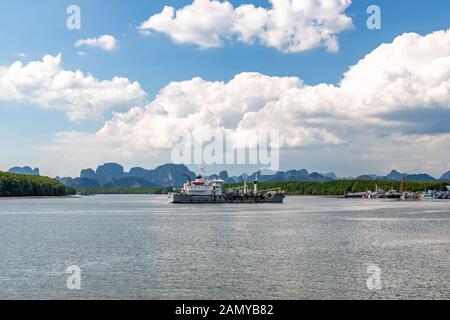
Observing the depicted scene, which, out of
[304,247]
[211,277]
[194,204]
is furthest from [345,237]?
[194,204]

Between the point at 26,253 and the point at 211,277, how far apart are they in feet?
74.8

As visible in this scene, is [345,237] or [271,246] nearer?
[271,246]

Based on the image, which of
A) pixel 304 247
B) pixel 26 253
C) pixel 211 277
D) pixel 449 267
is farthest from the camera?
pixel 304 247

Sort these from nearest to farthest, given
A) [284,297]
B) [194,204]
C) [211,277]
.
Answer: [284,297] < [211,277] < [194,204]

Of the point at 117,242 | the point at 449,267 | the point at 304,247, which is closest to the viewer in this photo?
the point at 449,267

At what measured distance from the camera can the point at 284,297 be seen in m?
32.0

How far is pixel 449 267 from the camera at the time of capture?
4250 centimetres
